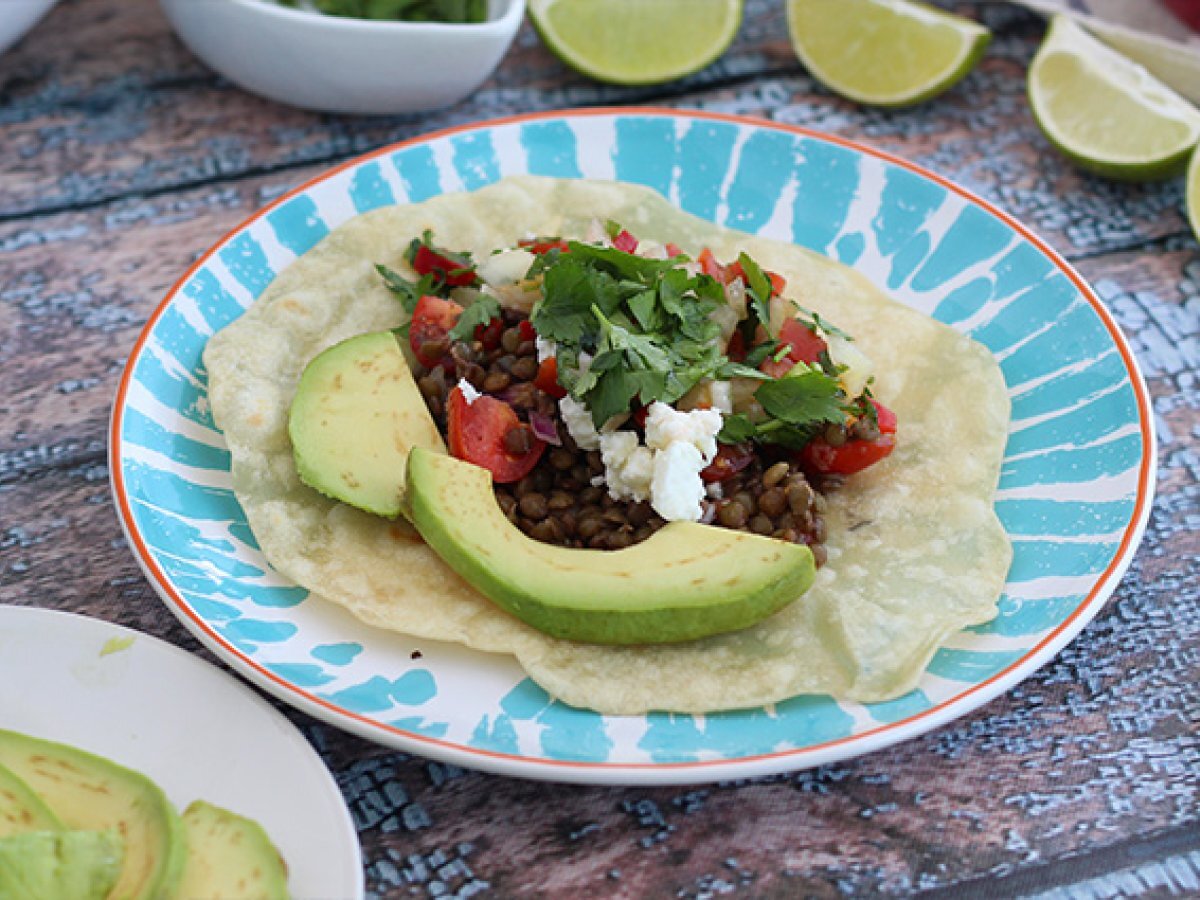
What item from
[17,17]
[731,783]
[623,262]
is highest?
[17,17]

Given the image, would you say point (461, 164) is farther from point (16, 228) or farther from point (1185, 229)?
point (1185, 229)

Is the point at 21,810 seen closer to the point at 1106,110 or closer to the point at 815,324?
the point at 815,324

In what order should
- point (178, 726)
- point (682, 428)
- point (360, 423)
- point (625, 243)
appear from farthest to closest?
point (625, 243) → point (360, 423) → point (682, 428) → point (178, 726)

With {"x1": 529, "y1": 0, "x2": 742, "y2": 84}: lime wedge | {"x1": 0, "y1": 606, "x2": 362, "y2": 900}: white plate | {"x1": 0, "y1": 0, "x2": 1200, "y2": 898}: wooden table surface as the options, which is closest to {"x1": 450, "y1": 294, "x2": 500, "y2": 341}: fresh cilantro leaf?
{"x1": 0, "y1": 0, "x2": 1200, "y2": 898}: wooden table surface

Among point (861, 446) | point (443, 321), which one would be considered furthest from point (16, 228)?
point (861, 446)

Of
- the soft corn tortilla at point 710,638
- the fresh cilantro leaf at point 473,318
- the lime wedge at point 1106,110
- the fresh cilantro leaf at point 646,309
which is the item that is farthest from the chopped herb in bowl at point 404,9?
the lime wedge at point 1106,110

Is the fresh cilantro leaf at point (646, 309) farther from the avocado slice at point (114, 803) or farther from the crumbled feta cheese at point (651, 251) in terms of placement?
the avocado slice at point (114, 803)

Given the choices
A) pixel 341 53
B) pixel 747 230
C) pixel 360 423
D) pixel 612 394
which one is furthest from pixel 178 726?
pixel 341 53

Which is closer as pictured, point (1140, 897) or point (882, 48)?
point (1140, 897)

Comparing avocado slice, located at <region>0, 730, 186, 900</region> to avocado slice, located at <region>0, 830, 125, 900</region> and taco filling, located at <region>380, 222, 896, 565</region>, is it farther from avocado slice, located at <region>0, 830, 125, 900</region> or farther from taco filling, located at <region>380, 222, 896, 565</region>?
taco filling, located at <region>380, 222, 896, 565</region>
